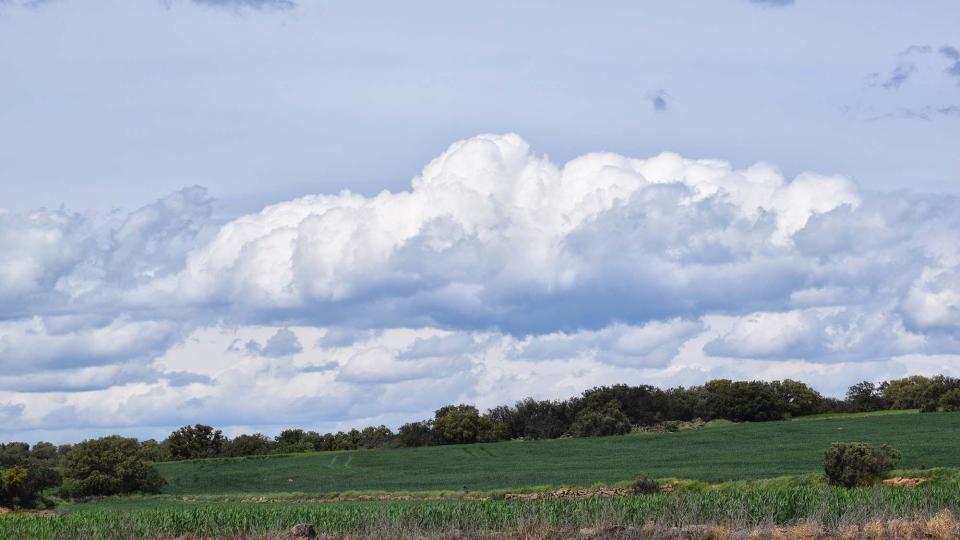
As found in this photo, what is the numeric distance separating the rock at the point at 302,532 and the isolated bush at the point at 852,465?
26.5 metres

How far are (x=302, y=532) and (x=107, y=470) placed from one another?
4888 centimetres

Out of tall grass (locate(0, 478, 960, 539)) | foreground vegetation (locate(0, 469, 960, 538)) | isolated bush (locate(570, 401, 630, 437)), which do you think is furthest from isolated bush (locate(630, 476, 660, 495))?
isolated bush (locate(570, 401, 630, 437))

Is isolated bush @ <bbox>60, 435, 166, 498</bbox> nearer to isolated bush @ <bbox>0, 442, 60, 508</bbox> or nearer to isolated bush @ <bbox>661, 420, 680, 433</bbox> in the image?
isolated bush @ <bbox>0, 442, 60, 508</bbox>

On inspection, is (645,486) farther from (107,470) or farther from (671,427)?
(671,427)

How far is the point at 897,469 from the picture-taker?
52.3 m

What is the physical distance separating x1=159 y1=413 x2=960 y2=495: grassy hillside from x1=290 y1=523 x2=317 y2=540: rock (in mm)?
29890

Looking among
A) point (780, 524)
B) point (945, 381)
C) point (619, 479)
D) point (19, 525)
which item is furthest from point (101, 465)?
point (945, 381)

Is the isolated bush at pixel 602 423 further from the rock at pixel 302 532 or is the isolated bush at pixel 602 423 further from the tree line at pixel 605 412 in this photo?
the rock at pixel 302 532

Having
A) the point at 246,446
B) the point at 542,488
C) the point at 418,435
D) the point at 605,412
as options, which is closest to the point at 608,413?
the point at 605,412

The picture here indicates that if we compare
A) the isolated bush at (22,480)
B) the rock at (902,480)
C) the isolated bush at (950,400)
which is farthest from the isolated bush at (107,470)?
the isolated bush at (950,400)

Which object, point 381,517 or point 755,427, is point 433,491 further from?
point 755,427

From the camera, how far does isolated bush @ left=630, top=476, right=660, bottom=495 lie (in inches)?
2015

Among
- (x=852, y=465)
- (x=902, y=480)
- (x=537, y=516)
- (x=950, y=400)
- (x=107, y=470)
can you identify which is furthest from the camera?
(x=950, y=400)

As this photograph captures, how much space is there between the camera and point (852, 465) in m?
47.5
